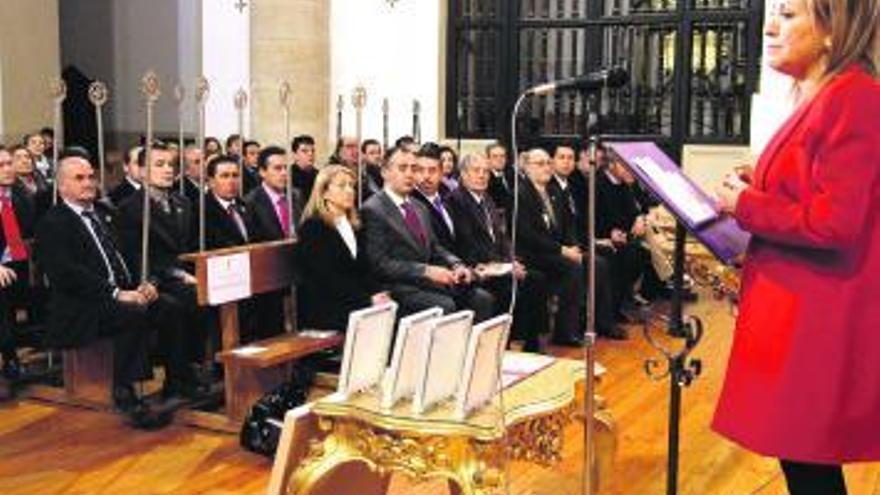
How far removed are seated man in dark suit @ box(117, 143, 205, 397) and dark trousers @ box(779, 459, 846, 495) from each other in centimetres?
347

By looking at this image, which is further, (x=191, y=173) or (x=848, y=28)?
(x=191, y=173)

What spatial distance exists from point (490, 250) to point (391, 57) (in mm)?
5738

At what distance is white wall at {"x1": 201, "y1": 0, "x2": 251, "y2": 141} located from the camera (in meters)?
12.1

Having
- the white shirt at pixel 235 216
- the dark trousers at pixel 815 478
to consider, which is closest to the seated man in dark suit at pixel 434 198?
the white shirt at pixel 235 216

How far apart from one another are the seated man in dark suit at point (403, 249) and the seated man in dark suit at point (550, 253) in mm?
1073

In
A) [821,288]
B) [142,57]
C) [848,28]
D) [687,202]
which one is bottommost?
[821,288]

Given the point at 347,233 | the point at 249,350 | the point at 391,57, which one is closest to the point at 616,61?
the point at 391,57

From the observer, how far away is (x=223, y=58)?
12.2 m

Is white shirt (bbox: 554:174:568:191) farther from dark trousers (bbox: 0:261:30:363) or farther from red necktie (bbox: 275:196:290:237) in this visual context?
dark trousers (bbox: 0:261:30:363)

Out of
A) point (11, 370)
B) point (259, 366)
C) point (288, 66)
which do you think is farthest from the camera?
point (288, 66)

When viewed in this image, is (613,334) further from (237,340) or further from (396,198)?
(237,340)

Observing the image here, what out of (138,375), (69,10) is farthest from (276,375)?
(69,10)

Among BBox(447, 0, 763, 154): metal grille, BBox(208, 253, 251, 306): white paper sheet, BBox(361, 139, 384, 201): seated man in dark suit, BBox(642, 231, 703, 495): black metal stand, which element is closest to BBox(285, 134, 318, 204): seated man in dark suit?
BBox(361, 139, 384, 201): seated man in dark suit

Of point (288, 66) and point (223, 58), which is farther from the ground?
point (223, 58)
